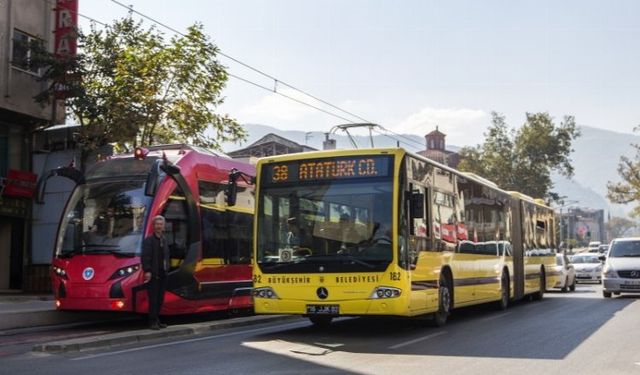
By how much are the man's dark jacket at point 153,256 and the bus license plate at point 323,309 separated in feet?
8.92

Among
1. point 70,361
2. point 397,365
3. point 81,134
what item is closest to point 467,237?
point 397,365

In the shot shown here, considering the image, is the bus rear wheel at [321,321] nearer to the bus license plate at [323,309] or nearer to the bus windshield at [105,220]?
the bus license plate at [323,309]

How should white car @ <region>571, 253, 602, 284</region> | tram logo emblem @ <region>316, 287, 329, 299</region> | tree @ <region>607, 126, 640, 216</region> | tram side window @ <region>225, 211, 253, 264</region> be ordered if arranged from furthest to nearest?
tree @ <region>607, 126, 640, 216</region> → white car @ <region>571, 253, 602, 284</region> → tram side window @ <region>225, 211, 253, 264</region> → tram logo emblem @ <region>316, 287, 329, 299</region>

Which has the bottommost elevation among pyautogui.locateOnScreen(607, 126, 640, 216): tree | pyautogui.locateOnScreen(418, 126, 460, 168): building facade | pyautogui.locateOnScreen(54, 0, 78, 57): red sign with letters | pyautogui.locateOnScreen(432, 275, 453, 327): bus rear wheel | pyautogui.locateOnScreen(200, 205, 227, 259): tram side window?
pyautogui.locateOnScreen(432, 275, 453, 327): bus rear wheel

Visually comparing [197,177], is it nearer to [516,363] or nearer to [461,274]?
[461,274]

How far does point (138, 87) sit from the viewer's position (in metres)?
21.2

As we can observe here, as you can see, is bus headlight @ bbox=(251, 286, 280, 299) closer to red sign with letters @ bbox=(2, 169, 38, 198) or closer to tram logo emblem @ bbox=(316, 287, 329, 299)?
tram logo emblem @ bbox=(316, 287, 329, 299)

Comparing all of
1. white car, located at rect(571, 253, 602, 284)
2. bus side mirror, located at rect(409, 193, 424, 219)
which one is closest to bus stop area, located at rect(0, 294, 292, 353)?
bus side mirror, located at rect(409, 193, 424, 219)

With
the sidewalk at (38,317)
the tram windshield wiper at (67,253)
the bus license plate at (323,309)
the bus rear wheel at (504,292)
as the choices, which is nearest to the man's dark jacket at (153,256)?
the tram windshield wiper at (67,253)

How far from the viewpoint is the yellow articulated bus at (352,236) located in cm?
1105

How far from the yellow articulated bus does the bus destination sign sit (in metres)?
0.02

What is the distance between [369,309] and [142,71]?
12661 millimetres

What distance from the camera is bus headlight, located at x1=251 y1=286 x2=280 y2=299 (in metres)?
11.6

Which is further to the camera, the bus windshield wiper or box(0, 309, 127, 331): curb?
box(0, 309, 127, 331): curb
